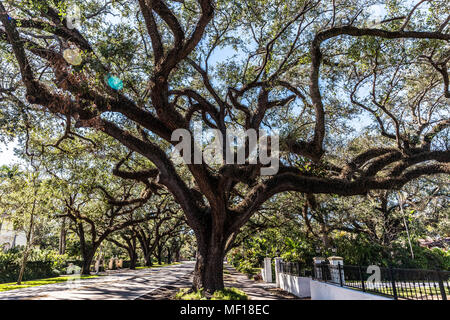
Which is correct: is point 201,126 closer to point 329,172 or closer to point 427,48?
A: point 329,172

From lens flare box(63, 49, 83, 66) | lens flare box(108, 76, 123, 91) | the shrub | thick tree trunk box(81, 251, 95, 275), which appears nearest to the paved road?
the shrub

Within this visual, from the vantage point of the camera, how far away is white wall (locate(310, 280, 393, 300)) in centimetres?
621

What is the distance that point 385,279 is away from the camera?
20.5 feet

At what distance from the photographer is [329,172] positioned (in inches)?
328

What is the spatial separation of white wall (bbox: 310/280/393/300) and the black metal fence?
0.70 ft

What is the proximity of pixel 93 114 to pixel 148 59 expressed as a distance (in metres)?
3.36

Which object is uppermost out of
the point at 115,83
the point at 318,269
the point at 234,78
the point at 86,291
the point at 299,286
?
the point at 234,78

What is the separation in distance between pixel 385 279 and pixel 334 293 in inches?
81.7

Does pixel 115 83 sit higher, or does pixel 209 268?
pixel 115 83

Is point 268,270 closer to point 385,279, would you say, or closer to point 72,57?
point 385,279

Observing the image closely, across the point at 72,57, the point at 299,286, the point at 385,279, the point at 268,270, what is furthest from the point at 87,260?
the point at 385,279

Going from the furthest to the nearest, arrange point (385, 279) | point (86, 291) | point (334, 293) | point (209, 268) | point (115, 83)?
point (86, 291) < point (209, 268) < point (334, 293) < point (115, 83) < point (385, 279)

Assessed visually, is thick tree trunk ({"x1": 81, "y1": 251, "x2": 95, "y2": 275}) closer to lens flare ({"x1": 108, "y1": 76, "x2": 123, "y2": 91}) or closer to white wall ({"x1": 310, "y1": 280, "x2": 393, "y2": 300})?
lens flare ({"x1": 108, "y1": 76, "x2": 123, "y2": 91})
